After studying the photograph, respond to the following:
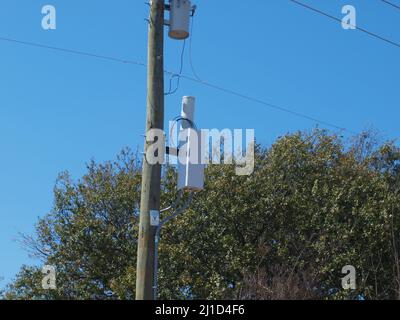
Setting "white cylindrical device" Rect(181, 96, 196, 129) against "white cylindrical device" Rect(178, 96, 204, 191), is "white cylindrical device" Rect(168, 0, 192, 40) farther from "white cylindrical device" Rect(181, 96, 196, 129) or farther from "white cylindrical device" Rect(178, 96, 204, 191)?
"white cylindrical device" Rect(178, 96, 204, 191)

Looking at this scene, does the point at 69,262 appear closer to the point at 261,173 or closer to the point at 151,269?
the point at 261,173

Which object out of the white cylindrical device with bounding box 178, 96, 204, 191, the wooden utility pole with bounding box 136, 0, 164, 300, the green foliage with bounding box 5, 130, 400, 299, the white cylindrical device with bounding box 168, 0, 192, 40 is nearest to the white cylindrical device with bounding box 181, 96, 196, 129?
the white cylindrical device with bounding box 178, 96, 204, 191

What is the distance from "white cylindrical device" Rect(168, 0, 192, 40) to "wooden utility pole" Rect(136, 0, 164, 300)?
0.17m

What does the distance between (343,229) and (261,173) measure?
324 centimetres

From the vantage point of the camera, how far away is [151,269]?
10.1 metres

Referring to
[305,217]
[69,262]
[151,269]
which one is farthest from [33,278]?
[151,269]

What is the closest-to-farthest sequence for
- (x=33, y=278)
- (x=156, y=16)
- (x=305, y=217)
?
1. (x=156, y=16)
2. (x=305, y=217)
3. (x=33, y=278)

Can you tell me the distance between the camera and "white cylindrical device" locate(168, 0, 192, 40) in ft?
35.8

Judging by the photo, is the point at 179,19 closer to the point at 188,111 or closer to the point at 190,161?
the point at 188,111

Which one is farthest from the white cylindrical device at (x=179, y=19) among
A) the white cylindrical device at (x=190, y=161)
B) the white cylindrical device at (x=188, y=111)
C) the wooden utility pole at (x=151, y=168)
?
the white cylindrical device at (x=190, y=161)

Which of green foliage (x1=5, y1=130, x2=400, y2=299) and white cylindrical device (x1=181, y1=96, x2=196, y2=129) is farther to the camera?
green foliage (x1=5, y1=130, x2=400, y2=299)

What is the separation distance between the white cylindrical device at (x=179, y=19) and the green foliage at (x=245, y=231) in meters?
10.7

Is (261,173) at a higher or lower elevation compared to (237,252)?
higher
